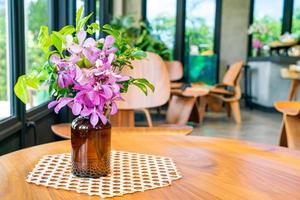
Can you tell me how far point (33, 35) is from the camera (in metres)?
2.80

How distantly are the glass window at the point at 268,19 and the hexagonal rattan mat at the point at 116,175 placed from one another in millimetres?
7227

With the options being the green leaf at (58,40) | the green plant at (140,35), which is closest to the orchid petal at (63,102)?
the green leaf at (58,40)

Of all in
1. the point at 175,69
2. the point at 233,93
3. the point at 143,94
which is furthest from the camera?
the point at 175,69

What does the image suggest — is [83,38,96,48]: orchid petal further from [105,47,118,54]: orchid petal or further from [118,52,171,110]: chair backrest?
[118,52,171,110]: chair backrest

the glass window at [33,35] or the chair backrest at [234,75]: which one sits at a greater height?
the glass window at [33,35]

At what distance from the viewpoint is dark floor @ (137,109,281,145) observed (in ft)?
16.0

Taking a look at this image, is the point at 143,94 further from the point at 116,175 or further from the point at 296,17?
the point at 296,17

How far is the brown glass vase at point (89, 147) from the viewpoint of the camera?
36.1 inches

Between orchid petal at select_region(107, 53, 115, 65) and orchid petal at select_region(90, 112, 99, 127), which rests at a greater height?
orchid petal at select_region(107, 53, 115, 65)

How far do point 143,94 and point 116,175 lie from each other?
149cm

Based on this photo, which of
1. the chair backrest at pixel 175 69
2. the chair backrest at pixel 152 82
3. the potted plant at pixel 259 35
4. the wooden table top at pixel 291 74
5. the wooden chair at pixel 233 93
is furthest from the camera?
the potted plant at pixel 259 35

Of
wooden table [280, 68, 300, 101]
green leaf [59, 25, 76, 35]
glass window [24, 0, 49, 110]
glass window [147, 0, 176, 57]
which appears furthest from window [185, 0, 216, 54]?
green leaf [59, 25, 76, 35]

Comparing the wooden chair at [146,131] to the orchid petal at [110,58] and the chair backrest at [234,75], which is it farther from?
the chair backrest at [234,75]

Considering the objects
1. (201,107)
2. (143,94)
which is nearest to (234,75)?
(201,107)
